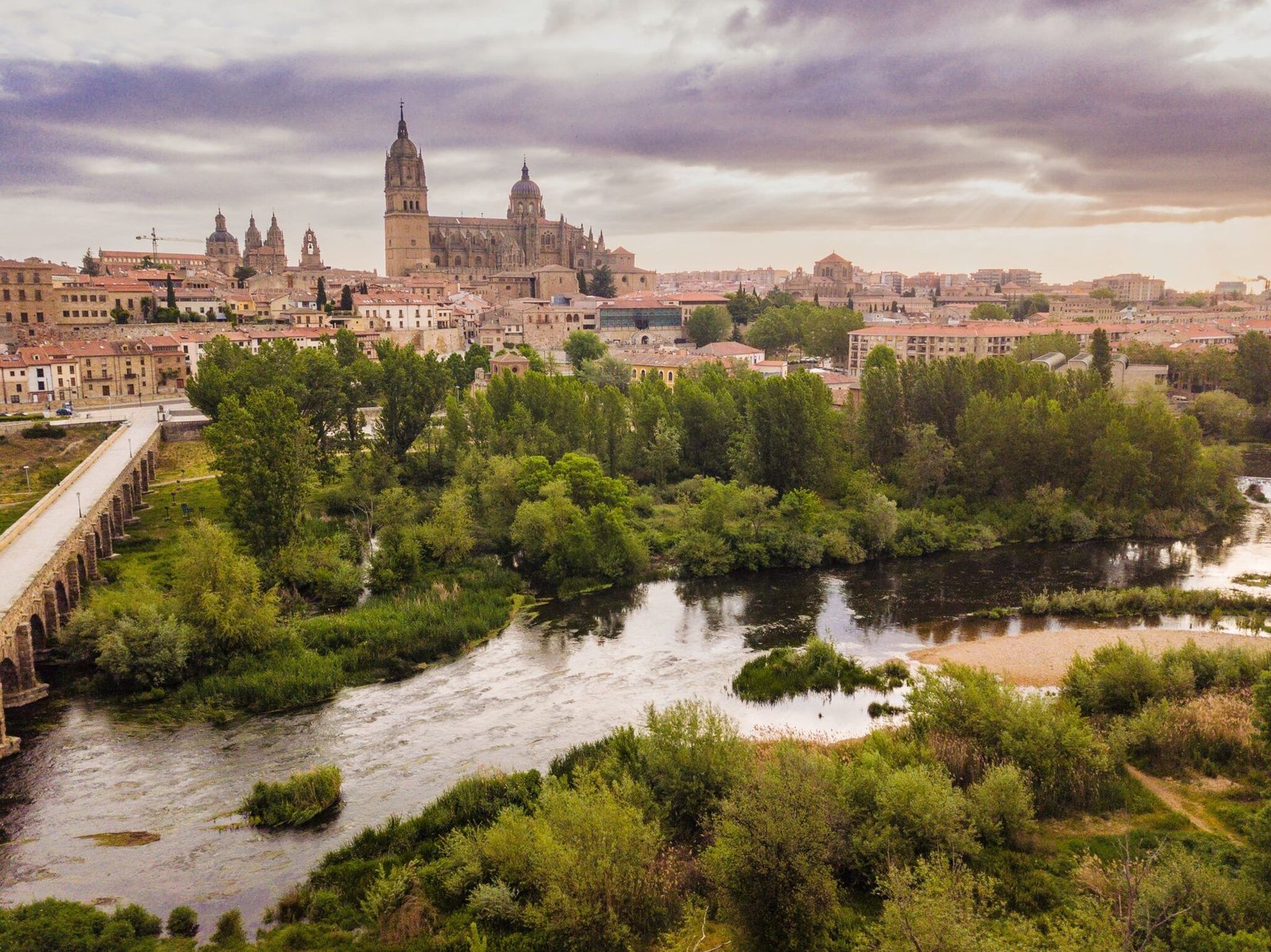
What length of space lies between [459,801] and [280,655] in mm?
6932

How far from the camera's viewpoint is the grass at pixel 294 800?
13266 millimetres

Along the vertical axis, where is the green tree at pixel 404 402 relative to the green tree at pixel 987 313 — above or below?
below

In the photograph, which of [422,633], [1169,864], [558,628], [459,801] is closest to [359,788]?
[459,801]

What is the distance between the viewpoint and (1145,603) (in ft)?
72.7

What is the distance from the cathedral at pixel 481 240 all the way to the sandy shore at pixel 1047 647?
68.7 metres

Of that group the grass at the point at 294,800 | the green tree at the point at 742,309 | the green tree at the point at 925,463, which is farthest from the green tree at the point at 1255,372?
the grass at the point at 294,800

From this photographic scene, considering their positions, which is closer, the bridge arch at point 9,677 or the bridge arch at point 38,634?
the bridge arch at point 9,677

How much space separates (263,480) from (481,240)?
75385 millimetres

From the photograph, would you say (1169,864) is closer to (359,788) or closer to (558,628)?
(359,788)

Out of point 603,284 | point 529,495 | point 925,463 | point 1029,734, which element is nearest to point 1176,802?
point 1029,734

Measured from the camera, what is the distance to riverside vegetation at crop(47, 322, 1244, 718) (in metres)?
18.7

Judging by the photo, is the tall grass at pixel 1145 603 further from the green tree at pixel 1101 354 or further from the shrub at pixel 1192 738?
the green tree at pixel 1101 354

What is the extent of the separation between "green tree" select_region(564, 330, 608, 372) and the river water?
107 feet

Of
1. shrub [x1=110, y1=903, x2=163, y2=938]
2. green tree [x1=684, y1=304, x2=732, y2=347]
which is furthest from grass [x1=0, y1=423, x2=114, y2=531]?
green tree [x1=684, y1=304, x2=732, y2=347]
